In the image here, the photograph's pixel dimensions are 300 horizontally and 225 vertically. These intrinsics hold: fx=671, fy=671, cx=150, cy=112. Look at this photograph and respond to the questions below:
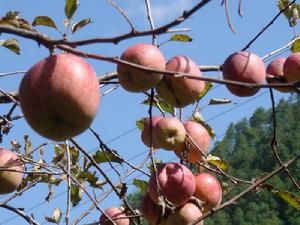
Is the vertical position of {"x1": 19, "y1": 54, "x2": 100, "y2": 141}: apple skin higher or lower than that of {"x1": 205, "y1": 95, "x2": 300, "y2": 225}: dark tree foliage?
higher

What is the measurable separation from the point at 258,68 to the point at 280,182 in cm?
2268

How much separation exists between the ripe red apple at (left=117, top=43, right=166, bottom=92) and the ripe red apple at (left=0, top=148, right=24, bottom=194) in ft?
2.67

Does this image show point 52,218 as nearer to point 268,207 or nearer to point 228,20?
point 228,20

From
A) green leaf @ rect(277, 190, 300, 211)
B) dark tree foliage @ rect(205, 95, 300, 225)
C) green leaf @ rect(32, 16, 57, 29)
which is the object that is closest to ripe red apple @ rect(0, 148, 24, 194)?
green leaf @ rect(32, 16, 57, 29)

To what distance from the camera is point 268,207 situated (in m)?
25.9

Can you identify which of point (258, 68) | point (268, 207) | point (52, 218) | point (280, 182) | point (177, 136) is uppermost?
point (258, 68)

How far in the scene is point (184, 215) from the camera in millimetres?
1532

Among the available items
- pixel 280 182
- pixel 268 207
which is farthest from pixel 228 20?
pixel 268 207

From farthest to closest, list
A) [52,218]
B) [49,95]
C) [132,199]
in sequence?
[132,199]
[52,218]
[49,95]

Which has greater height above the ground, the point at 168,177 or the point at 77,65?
the point at 77,65

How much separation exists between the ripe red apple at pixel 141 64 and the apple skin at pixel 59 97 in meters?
0.15

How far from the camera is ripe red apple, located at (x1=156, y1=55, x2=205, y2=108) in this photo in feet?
4.41

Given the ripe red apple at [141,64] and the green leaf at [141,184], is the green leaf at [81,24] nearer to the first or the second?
the ripe red apple at [141,64]

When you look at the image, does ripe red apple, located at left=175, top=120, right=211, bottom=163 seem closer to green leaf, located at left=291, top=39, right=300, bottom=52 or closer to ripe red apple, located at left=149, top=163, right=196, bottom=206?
ripe red apple, located at left=149, top=163, right=196, bottom=206
